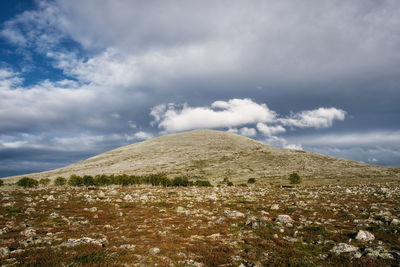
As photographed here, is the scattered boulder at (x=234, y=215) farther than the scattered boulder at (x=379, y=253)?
Yes

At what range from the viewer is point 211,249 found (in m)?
12.5

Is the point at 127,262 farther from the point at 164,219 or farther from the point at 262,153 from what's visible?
the point at 262,153

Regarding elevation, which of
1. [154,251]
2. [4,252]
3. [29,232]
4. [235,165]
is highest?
[235,165]

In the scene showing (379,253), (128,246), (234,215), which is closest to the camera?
(379,253)

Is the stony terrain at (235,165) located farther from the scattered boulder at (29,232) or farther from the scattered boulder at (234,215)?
the scattered boulder at (29,232)

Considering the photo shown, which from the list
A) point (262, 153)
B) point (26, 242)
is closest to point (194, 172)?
point (262, 153)

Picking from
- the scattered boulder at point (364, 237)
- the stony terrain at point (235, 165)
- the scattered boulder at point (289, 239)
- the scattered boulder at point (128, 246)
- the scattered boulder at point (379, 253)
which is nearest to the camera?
the scattered boulder at point (379, 253)

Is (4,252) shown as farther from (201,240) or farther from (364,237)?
(364,237)

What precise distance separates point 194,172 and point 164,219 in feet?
368

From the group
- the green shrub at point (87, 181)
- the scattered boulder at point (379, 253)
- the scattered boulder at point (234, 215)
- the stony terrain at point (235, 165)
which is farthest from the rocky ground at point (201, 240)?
the stony terrain at point (235, 165)

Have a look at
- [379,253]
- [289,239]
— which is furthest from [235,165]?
[379,253]

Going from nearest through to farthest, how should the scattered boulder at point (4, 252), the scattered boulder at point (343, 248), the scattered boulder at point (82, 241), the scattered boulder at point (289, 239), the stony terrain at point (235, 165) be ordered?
the scattered boulder at point (4, 252) < the scattered boulder at point (343, 248) < the scattered boulder at point (82, 241) < the scattered boulder at point (289, 239) < the stony terrain at point (235, 165)

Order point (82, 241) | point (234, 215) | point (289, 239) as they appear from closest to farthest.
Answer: point (82, 241) → point (289, 239) → point (234, 215)

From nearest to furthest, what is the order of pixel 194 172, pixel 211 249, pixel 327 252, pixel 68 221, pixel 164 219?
pixel 327 252 < pixel 211 249 < pixel 68 221 < pixel 164 219 < pixel 194 172
